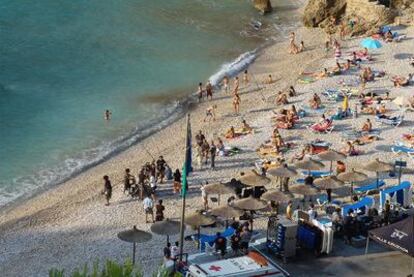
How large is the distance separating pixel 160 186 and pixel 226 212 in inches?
270

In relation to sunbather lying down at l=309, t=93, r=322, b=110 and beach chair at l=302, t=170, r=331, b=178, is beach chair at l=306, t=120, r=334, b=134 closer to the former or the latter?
sunbather lying down at l=309, t=93, r=322, b=110

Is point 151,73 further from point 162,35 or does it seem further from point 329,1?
point 329,1

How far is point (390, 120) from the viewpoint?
36.8 meters

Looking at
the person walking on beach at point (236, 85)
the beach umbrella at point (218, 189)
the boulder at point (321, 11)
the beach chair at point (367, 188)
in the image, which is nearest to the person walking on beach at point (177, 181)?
A: the beach umbrella at point (218, 189)

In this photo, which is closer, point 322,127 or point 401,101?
point 322,127

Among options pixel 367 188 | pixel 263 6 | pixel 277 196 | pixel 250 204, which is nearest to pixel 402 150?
pixel 367 188

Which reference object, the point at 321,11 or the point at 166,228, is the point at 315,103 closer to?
the point at 166,228

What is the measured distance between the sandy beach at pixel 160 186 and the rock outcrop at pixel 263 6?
43.4 ft

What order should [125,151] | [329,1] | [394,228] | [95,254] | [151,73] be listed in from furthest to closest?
[329,1], [151,73], [125,151], [95,254], [394,228]

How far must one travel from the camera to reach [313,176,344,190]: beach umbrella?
2762cm

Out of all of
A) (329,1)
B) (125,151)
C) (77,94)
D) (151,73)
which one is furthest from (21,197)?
(329,1)

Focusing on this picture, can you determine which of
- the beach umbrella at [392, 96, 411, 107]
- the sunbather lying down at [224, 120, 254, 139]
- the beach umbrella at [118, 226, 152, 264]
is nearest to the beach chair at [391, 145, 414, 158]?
the beach umbrella at [392, 96, 411, 107]

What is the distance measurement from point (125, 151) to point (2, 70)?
47.2 ft

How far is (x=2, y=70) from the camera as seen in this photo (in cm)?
4966
